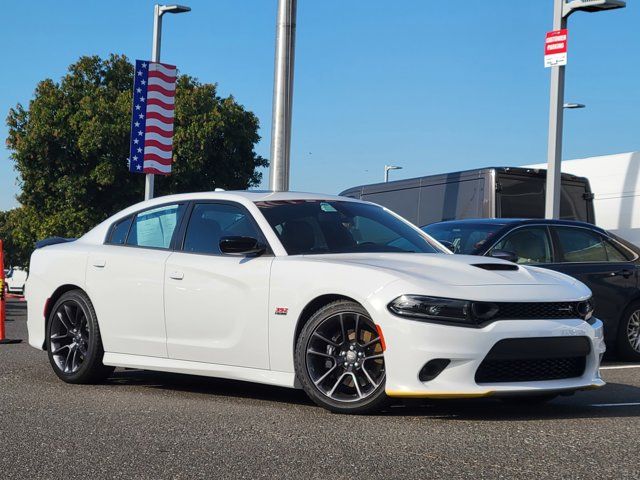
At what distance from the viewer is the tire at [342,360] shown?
233 inches

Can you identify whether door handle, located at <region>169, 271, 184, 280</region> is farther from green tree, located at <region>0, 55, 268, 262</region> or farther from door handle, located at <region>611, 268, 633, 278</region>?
green tree, located at <region>0, 55, 268, 262</region>

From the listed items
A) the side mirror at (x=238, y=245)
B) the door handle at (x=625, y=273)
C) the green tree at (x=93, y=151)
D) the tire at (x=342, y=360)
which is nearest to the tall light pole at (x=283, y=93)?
the door handle at (x=625, y=273)

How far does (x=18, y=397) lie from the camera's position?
6766 mm

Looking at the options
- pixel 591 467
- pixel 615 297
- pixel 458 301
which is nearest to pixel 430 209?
pixel 615 297

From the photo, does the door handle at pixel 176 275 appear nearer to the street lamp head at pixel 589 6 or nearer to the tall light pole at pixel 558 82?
the tall light pole at pixel 558 82

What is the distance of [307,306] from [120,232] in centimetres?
228

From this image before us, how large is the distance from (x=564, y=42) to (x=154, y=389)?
11653mm

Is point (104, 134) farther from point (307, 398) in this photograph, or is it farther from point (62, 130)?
point (307, 398)

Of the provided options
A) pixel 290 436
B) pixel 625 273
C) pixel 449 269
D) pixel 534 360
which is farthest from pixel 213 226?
pixel 625 273

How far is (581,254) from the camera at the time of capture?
426 inches

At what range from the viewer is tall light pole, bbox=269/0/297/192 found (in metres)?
15.7

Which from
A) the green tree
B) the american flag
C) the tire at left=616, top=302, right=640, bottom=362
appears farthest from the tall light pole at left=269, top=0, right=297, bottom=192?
the green tree

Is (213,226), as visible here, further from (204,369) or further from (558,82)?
(558,82)

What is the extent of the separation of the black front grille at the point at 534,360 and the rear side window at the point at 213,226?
1998 mm
